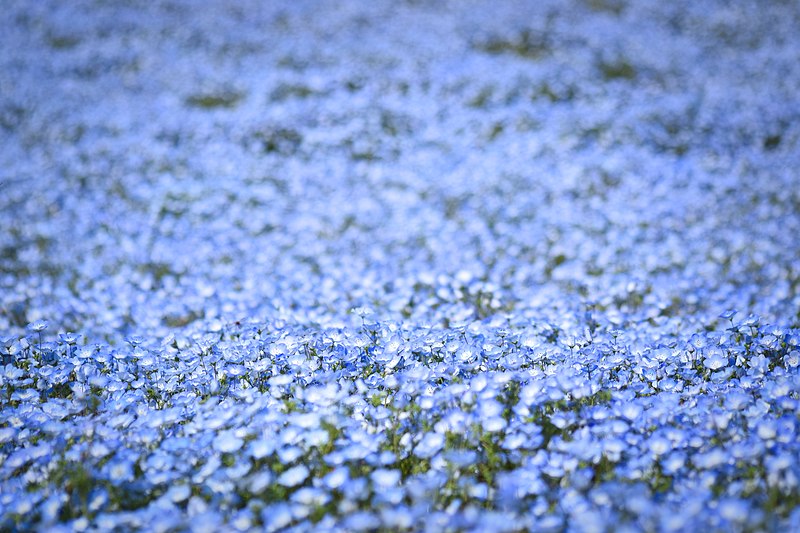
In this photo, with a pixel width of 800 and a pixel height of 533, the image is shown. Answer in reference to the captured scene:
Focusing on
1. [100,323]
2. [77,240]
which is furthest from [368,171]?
[100,323]

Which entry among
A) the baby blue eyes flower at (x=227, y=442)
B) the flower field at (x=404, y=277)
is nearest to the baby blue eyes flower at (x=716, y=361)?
the flower field at (x=404, y=277)

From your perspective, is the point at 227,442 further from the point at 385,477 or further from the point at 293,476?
the point at 385,477

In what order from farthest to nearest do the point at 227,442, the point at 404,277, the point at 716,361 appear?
1. the point at 404,277
2. the point at 716,361
3. the point at 227,442

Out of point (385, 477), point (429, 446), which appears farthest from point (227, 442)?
point (429, 446)

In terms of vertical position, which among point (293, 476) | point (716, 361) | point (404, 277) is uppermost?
point (716, 361)

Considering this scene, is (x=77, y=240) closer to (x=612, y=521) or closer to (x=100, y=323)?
(x=100, y=323)

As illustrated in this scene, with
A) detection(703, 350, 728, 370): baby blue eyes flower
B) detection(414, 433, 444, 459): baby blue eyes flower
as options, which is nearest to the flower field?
detection(414, 433, 444, 459): baby blue eyes flower

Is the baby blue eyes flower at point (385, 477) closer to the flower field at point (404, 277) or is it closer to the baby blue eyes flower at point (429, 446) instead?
the flower field at point (404, 277)

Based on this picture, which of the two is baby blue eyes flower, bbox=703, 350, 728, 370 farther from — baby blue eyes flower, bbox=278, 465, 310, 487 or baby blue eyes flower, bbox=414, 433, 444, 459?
baby blue eyes flower, bbox=278, 465, 310, 487
